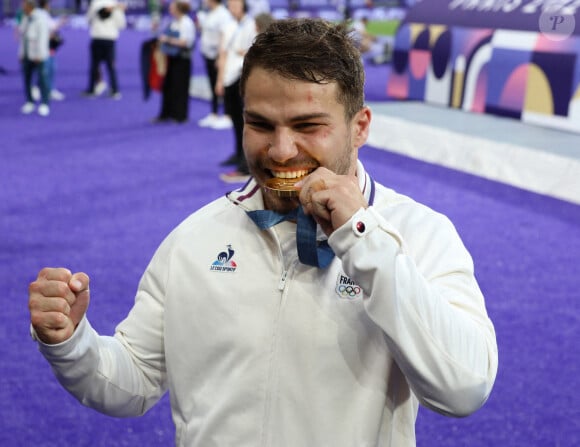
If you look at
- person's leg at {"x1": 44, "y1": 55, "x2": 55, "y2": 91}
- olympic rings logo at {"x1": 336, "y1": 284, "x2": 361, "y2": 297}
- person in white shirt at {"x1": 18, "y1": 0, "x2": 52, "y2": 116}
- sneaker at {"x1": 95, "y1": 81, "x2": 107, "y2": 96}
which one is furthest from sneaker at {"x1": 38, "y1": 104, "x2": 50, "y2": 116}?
olympic rings logo at {"x1": 336, "y1": 284, "x2": 361, "y2": 297}

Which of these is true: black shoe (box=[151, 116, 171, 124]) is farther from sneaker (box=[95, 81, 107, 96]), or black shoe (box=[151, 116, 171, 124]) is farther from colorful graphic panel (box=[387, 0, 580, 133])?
colorful graphic panel (box=[387, 0, 580, 133])

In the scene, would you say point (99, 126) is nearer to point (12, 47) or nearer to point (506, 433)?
point (506, 433)

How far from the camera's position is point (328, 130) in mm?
1838

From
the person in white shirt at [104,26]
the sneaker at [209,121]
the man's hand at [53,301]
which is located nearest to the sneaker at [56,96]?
the person in white shirt at [104,26]

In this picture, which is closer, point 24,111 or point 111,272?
point 111,272

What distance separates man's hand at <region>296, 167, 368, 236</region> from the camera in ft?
5.40

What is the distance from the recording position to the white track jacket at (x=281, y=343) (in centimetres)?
171

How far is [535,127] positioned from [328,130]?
338 inches

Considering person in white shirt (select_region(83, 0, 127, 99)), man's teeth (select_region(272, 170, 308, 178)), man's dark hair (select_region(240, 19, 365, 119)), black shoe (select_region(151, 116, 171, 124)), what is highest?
man's dark hair (select_region(240, 19, 365, 119))

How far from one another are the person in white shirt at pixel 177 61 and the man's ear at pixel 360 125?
1013cm

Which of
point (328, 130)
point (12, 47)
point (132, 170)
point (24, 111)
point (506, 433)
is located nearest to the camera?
point (328, 130)

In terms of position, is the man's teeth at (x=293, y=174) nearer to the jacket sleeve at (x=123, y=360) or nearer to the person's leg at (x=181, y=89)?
the jacket sleeve at (x=123, y=360)

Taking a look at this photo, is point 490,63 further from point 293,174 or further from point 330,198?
point 330,198

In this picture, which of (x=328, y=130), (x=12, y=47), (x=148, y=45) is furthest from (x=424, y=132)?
(x=12, y=47)
